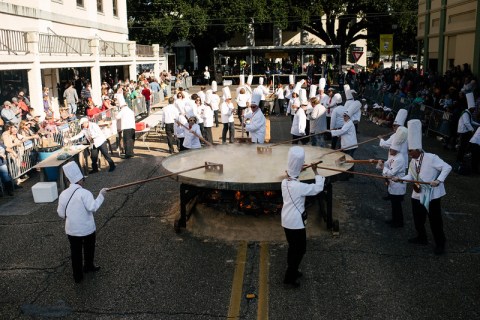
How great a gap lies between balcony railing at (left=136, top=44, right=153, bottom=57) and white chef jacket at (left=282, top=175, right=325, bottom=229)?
28767 millimetres

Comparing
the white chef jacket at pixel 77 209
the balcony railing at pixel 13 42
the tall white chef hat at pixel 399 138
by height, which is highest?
the balcony railing at pixel 13 42

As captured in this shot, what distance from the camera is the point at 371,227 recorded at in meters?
9.07

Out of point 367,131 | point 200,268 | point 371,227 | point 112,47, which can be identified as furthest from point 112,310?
point 112,47

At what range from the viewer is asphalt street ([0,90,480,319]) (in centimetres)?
628

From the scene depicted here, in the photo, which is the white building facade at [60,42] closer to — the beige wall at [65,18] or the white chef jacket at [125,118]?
the beige wall at [65,18]

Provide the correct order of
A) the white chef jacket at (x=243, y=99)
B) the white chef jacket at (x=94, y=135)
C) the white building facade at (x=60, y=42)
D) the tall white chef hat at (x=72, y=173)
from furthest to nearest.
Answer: the white chef jacket at (x=243, y=99), the white building facade at (x=60, y=42), the white chef jacket at (x=94, y=135), the tall white chef hat at (x=72, y=173)

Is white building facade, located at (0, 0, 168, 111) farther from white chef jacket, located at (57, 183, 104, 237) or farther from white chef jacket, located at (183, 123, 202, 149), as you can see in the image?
white chef jacket, located at (57, 183, 104, 237)

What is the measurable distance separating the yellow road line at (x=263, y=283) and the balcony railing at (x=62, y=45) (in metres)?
14.4

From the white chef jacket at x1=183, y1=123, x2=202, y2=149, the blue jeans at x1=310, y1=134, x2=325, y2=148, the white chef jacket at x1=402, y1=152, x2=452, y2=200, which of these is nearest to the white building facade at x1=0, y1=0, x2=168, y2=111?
the white chef jacket at x1=183, y1=123, x2=202, y2=149

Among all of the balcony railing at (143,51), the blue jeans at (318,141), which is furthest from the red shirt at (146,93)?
the blue jeans at (318,141)

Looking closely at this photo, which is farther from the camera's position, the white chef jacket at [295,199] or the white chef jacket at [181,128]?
the white chef jacket at [181,128]

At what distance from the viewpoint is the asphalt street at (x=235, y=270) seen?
6277 mm

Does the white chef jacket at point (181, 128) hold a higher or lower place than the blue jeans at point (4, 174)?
higher

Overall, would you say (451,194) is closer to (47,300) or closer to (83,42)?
(47,300)
